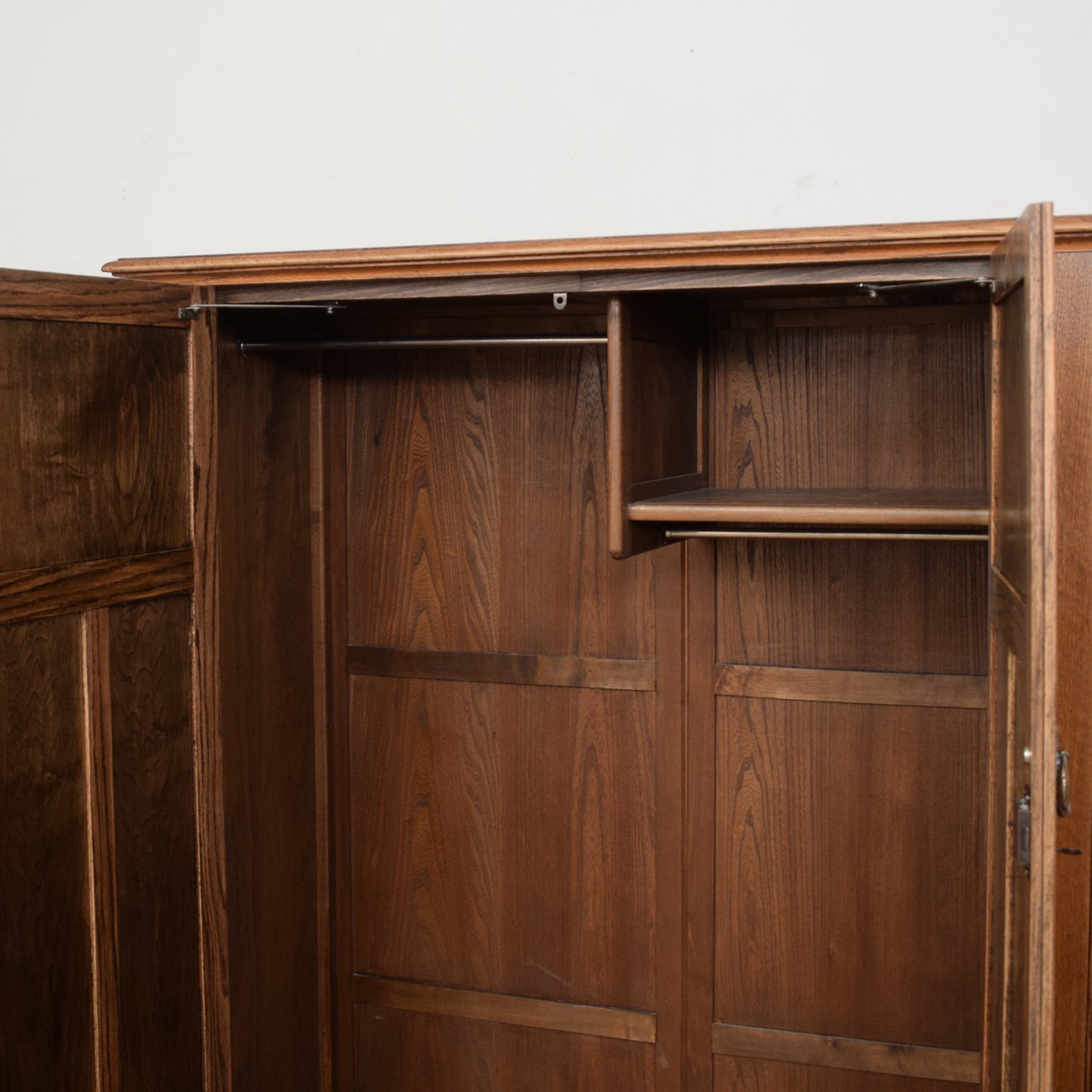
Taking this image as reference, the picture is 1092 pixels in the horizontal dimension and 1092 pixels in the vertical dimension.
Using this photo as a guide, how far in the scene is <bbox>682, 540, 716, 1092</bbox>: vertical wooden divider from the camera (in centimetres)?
230

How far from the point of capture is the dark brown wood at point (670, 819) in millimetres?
2314

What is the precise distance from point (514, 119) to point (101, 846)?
1.50 m

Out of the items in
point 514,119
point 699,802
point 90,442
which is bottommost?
point 699,802

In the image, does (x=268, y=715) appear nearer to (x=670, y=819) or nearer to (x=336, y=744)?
(x=336, y=744)

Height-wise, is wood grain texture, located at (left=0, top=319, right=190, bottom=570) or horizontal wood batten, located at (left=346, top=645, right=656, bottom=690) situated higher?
wood grain texture, located at (left=0, top=319, right=190, bottom=570)

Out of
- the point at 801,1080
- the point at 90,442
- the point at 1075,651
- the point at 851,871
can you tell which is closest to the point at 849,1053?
the point at 801,1080

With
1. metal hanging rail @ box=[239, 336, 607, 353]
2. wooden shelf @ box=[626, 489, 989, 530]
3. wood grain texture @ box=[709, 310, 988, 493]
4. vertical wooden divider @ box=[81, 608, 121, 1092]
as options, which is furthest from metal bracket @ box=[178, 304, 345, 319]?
wood grain texture @ box=[709, 310, 988, 493]

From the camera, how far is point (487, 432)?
2.42 metres

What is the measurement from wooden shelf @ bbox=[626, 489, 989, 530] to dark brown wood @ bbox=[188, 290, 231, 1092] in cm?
71

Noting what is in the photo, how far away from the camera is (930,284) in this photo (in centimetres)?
173

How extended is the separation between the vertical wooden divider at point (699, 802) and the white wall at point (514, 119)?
2.20 feet

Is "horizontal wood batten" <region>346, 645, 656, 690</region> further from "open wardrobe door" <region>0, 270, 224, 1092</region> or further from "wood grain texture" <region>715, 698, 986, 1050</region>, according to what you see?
"open wardrobe door" <region>0, 270, 224, 1092</region>

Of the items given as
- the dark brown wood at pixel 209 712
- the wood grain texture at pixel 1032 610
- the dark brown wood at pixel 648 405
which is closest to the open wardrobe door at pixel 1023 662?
the wood grain texture at pixel 1032 610

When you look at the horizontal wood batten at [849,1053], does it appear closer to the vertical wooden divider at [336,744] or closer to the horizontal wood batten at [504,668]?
the horizontal wood batten at [504,668]
